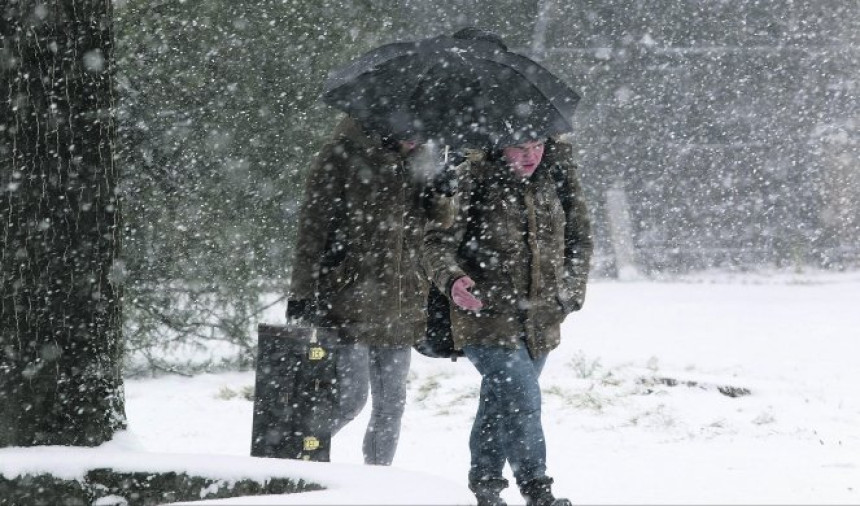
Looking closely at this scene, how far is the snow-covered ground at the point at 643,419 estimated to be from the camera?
18.1 feet

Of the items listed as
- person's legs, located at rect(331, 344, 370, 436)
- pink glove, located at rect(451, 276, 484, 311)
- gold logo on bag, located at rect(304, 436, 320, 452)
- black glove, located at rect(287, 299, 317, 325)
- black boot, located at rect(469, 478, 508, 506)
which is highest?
pink glove, located at rect(451, 276, 484, 311)

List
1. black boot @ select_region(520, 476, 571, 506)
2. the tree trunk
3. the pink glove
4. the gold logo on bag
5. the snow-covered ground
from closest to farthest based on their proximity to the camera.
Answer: the tree trunk, the gold logo on bag, the pink glove, black boot @ select_region(520, 476, 571, 506), the snow-covered ground

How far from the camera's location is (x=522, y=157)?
4.89 metres

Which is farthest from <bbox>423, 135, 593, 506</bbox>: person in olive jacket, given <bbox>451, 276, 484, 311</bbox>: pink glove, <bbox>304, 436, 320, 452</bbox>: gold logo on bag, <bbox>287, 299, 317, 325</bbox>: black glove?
<bbox>304, 436, 320, 452</bbox>: gold logo on bag

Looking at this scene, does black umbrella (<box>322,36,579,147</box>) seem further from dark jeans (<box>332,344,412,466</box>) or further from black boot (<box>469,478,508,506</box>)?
black boot (<box>469,478,508,506</box>)

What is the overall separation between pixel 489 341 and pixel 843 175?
10996 millimetres

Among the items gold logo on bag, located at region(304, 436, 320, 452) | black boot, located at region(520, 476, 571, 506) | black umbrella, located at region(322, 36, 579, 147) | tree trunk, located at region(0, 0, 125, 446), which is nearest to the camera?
tree trunk, located at region(0, 0, 125, 446)

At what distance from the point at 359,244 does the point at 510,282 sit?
0.62m

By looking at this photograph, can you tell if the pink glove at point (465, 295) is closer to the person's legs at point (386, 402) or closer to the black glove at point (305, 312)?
the person's legs at point (386, 402)

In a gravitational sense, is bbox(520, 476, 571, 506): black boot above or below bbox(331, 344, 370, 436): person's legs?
below

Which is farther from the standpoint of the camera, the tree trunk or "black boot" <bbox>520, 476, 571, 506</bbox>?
"black boot" <bbox>520, 476, 571, 506</bbox>

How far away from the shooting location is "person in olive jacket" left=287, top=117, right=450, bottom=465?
4.88 metres

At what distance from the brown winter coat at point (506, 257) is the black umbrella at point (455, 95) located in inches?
7.7

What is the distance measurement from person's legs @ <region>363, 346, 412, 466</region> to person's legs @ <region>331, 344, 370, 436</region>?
0.06 metres
